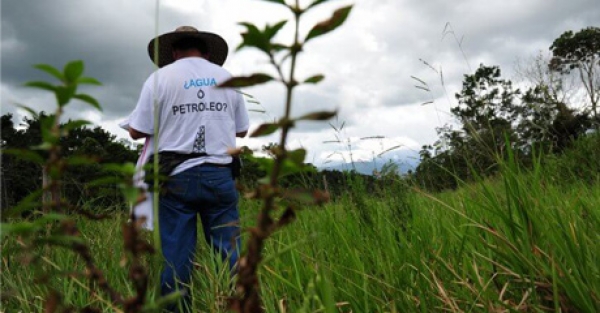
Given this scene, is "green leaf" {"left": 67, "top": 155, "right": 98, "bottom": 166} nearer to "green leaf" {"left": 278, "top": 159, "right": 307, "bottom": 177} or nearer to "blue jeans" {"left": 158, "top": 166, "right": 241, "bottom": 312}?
"green leaf" {"left": 278, "top": 159, "right": 307, "bottom": 177}

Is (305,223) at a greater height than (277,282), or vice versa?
(305,223)

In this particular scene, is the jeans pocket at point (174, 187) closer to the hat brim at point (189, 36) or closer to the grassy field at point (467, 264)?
the grassy field at point (467, 264)

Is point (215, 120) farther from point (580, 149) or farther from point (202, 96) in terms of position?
point (580, 149)

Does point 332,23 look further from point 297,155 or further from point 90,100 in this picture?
point 90,100

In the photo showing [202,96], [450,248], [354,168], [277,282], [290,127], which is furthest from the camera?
[202,96]

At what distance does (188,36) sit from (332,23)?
3.10 metres

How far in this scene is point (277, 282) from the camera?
6.67ft

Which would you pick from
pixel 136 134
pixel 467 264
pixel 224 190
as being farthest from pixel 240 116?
pixel 467 264

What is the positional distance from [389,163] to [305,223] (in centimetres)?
65

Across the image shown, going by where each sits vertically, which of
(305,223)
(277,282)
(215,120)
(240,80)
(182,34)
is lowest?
(277,282)

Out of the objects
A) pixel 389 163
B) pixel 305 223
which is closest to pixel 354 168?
pixel 389 163

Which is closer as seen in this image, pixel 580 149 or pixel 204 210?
pixel 204 210

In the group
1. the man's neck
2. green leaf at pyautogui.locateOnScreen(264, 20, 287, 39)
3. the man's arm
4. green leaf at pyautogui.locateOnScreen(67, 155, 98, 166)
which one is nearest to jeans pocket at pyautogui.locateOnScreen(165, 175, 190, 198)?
green leaf at pyautogui.locateOnScreen(67, 155, 98, 166)

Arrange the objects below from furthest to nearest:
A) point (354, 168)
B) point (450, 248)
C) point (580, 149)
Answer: point (580, 149)
point (354, 168)
point (450, 248)
